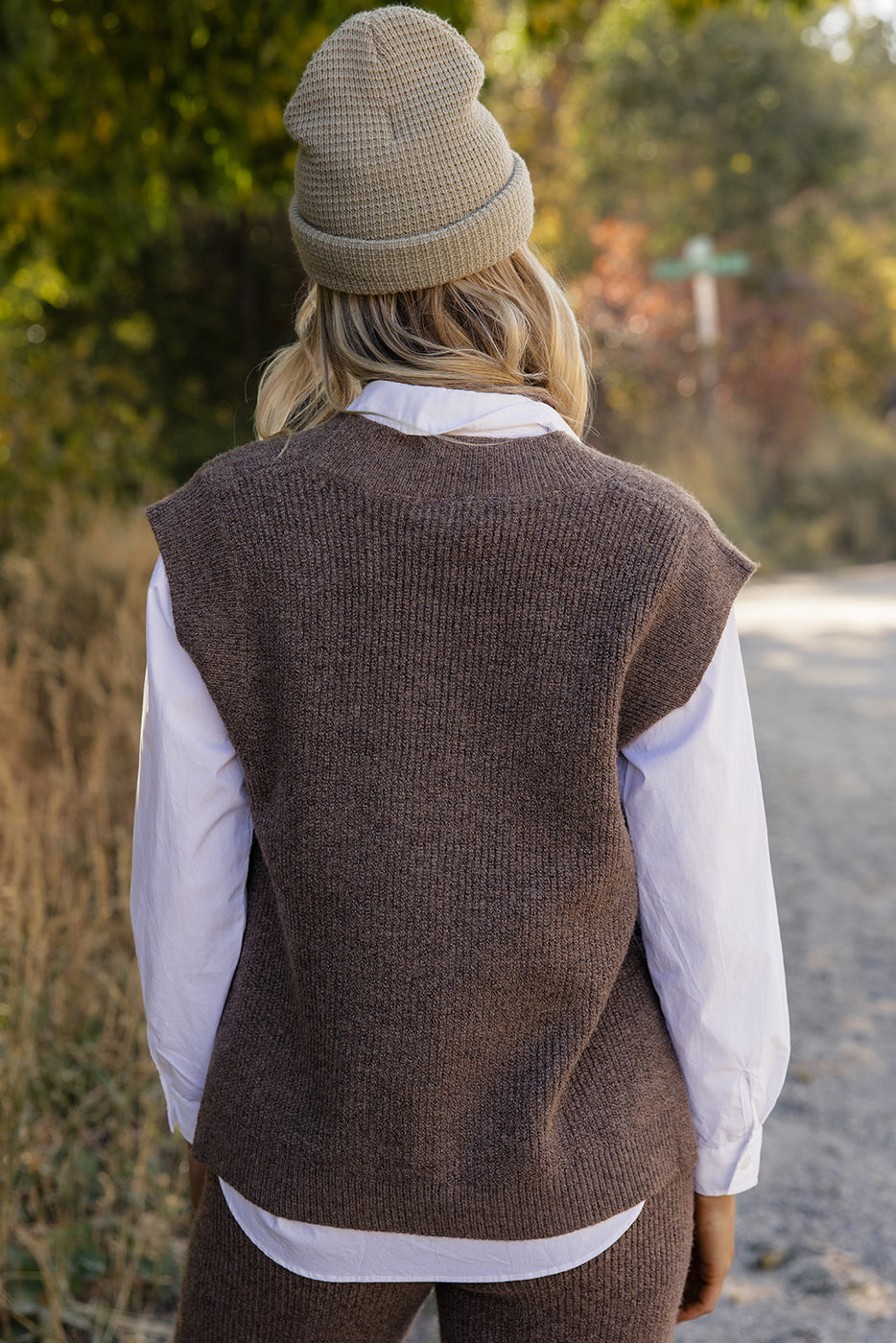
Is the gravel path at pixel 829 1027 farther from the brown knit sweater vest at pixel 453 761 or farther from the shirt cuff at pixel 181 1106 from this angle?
the brown knit sweater vest at pixel 453 761

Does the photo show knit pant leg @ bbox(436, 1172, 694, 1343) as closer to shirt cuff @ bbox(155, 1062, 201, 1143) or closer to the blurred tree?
shirt cuff @ bbox(155, 1062, 201, 1143)

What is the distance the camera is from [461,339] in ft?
3.94

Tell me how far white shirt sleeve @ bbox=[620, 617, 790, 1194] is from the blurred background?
1.99 ft

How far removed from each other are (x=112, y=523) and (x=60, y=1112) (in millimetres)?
3864

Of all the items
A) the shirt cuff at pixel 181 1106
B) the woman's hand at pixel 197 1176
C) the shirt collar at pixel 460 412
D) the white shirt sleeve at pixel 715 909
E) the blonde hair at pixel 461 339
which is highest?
the blonde hair at pixel 461 339

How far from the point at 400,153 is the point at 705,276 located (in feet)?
41.4

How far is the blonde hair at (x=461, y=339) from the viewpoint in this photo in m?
1.18

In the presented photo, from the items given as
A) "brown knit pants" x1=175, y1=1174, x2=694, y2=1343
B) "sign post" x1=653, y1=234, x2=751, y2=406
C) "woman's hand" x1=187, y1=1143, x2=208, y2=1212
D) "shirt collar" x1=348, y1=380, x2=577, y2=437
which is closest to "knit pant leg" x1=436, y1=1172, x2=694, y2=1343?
"brown knit pants" x1=175, y1=1174, x2=694, y2=1343

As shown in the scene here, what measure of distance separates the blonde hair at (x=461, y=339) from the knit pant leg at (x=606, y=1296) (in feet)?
2.63


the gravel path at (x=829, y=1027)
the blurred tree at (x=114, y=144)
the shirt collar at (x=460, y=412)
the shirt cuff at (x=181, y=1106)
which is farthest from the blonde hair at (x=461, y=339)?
the gravel path at (x=829, y=1027)

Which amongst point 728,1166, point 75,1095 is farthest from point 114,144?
point 728,1166

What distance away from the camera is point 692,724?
1.13m

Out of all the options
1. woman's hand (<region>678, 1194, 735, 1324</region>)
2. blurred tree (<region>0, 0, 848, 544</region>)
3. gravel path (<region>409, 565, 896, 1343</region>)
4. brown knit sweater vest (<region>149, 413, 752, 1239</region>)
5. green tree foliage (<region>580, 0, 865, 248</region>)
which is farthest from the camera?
green tree foliage (<region>580, 0, 865, 248</region>)

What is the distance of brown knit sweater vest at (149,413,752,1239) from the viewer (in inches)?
42.8
